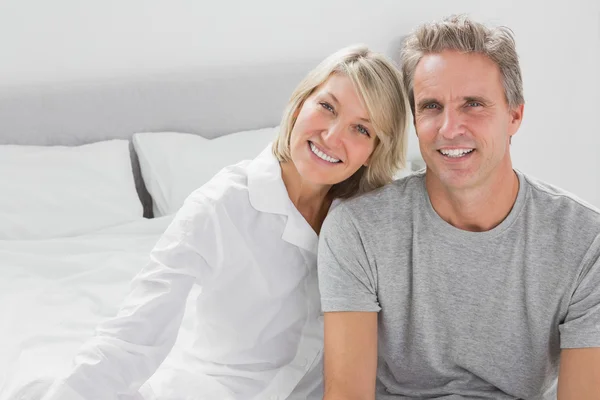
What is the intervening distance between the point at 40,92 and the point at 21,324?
3.28ft

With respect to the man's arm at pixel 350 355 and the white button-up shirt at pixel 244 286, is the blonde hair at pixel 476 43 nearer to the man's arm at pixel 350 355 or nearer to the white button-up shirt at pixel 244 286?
the white button-up shirt at pixel 244 286

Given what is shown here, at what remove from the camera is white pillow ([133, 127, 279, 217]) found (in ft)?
8.02

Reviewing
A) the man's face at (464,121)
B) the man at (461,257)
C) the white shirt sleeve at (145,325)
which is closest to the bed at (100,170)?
the white shirt sleeve at (145,325)

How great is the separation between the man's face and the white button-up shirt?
0.31 metres

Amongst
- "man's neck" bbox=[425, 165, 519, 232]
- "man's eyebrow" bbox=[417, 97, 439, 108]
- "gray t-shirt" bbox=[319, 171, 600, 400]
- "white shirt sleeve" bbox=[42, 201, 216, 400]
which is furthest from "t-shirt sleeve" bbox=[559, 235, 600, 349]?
"white shirt sleeve" bbox=[42, 201, 216, 400]

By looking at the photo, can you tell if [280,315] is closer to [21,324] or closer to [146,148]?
[21,324]

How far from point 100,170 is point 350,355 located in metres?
1.32

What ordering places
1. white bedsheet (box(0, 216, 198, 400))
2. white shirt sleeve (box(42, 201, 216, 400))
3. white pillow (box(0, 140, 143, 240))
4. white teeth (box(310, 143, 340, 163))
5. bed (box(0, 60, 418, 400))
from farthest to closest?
white pillow (box(0, 140, 143, 240)) < bed (box(0, 60, 418, 400)) < white bedsheet (box(0, 216, 198, 400)) < white teeth (box(310, 143, 340, 163)) < white shirt sleeve (box(42, 201, 216, 400))

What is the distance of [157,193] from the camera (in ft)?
8.08

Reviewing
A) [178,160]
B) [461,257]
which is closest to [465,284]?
[461,257]

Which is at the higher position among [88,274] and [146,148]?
[146,148]

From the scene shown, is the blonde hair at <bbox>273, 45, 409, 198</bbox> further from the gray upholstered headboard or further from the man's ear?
the gray upholstered headboard

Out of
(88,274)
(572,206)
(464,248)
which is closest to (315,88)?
(464,248)

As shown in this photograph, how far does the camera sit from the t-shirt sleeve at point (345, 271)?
139 cm
